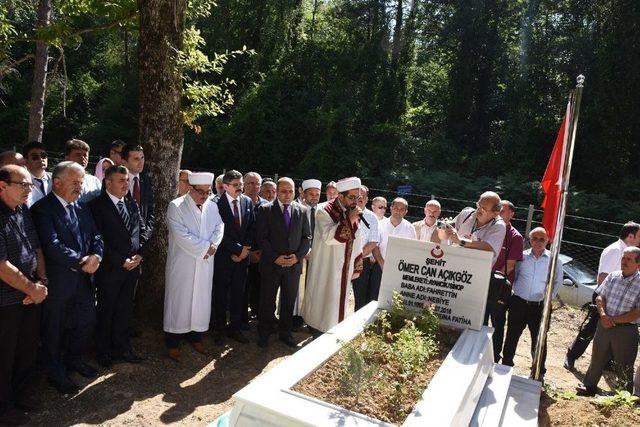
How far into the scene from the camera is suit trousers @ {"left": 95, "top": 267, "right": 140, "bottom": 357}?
202 inches

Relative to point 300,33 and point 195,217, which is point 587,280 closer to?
point 195,217

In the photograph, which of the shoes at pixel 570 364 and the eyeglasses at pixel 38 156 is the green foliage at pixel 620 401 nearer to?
the shoes at pixel 570 364

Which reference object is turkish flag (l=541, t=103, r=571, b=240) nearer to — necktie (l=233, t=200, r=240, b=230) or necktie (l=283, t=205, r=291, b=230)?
necktie (l=283, t=205, r=291, b=230)

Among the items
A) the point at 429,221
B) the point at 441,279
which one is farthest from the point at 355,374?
the point at 429,221

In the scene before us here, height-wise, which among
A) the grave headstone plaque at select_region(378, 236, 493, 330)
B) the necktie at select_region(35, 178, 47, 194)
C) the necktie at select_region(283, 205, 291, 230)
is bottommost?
the grave headstone plaque at select_region(378, 236, 493, 330)

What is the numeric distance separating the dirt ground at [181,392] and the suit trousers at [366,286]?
112 centimetres

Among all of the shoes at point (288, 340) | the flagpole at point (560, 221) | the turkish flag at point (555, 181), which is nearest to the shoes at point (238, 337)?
the shoes at point (288, 340)

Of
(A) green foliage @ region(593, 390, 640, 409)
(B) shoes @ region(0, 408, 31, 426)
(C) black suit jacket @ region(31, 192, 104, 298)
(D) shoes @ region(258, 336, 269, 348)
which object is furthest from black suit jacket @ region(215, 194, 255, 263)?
(A) green foliage @ region(593, 390, 640, 409)

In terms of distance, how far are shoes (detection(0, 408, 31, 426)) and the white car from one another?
27.4 feet

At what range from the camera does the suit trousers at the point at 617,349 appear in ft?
17.8

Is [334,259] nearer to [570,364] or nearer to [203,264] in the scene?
[203,264]

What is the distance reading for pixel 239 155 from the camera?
2300 cm

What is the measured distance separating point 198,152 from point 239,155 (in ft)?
6.69

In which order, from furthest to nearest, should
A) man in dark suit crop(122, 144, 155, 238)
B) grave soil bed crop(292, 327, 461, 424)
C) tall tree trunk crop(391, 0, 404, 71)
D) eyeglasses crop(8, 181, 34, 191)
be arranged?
tall tree trunk crop(391, 0, 404, 71) < man in dark suit crop(122, 144, 155, 238) < eyeglasses crop(8, 181, 34, 191) < grave soil bed crop(292, 327, 461, 424)
